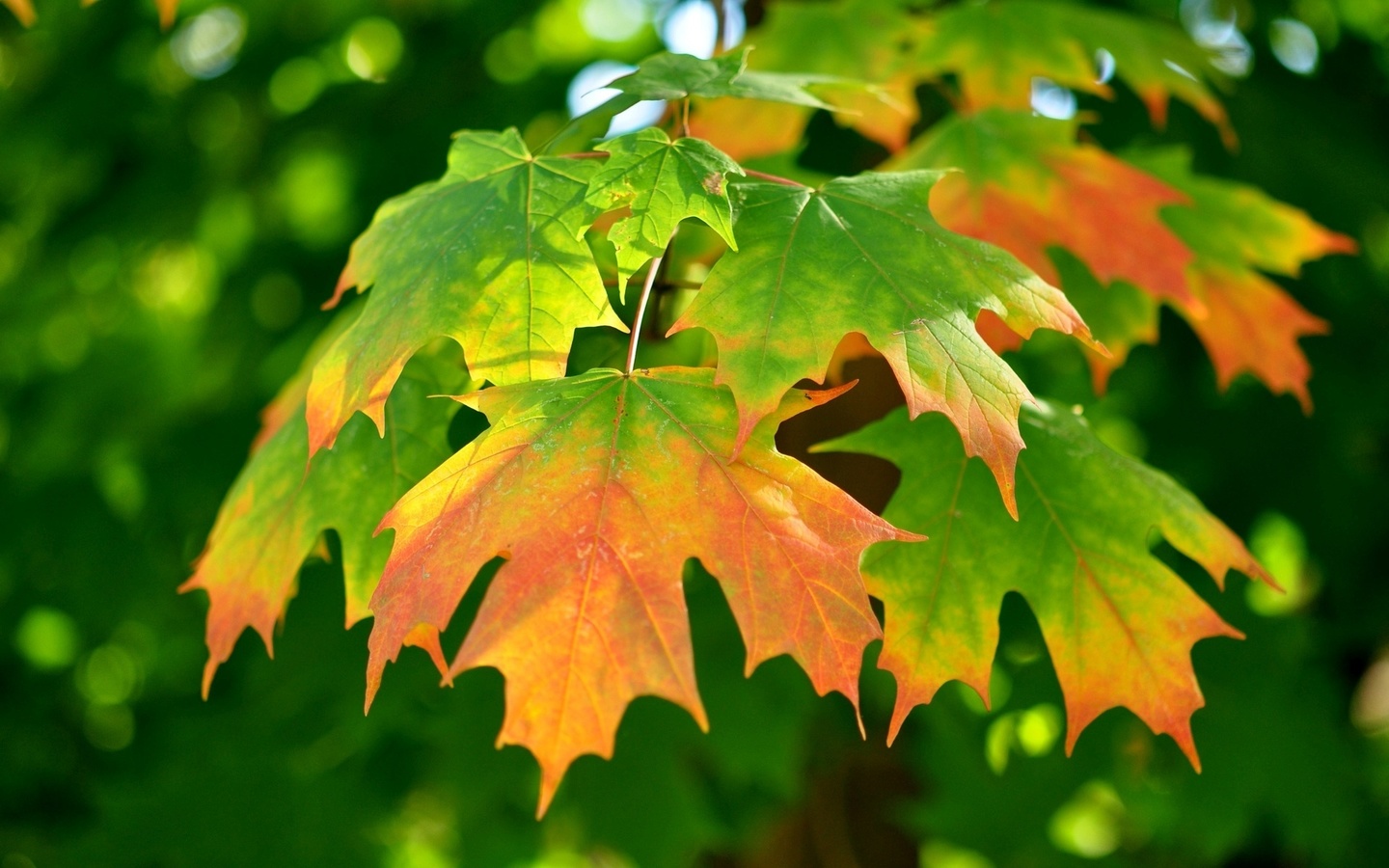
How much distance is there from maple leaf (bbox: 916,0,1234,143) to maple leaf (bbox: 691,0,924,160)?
55mm

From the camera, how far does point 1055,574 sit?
41.8 inches

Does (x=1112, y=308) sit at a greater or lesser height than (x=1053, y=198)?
lesser

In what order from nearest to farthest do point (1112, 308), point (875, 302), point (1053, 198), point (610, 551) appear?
point (610, 551) → point (875, 302) → point (1053, 198) → point (1112, 308)

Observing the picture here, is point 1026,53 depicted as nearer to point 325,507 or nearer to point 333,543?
point 325,507

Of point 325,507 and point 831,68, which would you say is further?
point 831,68

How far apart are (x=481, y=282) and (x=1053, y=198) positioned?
0.77m

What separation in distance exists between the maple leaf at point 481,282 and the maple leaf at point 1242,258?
3.12ft

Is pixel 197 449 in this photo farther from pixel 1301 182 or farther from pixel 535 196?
pixel 1301 182

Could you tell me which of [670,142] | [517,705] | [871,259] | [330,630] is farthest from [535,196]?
[330,630]

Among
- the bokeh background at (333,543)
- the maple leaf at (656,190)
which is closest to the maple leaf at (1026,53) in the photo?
the bokeh background at (333,543)

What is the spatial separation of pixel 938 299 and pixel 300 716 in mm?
1790

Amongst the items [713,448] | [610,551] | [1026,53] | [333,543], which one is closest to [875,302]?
[713,448]

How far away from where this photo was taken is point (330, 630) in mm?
2000

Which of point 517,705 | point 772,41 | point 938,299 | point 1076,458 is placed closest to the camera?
point 517,705
